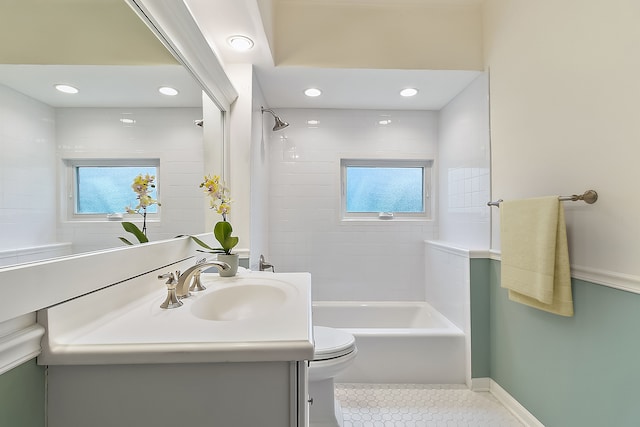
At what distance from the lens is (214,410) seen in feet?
2.26

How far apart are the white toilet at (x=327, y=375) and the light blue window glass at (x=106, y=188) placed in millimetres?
1080

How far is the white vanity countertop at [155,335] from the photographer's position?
67 cm

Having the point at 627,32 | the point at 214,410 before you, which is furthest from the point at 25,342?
the point at 627,32

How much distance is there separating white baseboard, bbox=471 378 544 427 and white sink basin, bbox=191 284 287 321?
1565 millimetres

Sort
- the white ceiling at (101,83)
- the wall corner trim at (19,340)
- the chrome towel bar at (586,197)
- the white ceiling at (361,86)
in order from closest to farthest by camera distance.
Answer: the wall corner trim at (19,340)
the white ceiling at (101,83)
the chrome towel bar at (586,197)
the white ceiling at (361,86)

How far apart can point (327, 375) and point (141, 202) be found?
46.9 inches

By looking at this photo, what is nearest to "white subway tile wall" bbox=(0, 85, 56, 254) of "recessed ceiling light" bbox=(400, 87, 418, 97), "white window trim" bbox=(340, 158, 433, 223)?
"recessed ceiling light" bbox=(400, 87, 418, 97)

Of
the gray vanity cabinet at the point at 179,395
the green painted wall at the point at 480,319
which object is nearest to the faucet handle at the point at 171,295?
the gray vanity cabinet at the point at 179,395

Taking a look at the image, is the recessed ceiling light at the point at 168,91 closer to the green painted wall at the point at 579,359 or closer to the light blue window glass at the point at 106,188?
the light blue window glass at the point at 106,188

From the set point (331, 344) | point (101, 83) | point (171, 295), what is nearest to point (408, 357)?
point (331, 344)

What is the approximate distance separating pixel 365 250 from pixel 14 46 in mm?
2667

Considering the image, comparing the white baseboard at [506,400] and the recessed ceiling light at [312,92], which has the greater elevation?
the recessed ceiling light at [312,92]

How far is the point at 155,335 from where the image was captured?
2.42ft

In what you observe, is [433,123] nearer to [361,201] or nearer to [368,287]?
[361,201]
